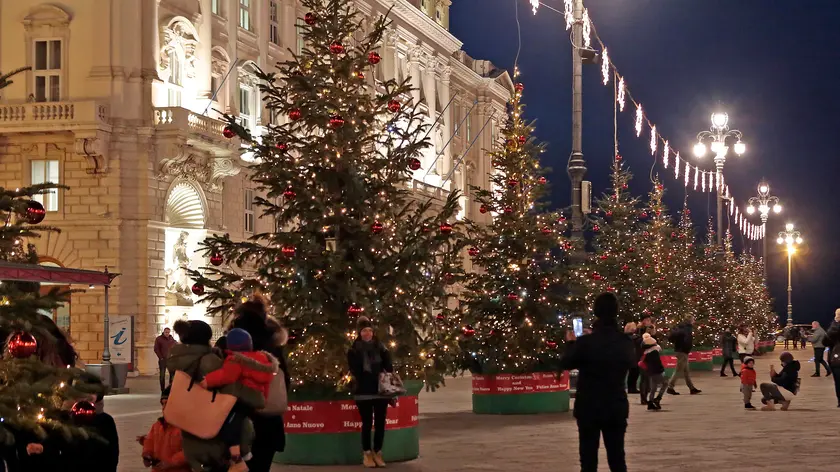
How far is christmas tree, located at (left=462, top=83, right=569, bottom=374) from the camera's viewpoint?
2445 centimetres

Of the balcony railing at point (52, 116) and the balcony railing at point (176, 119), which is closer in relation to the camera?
the balcony railing at point (52, 116)

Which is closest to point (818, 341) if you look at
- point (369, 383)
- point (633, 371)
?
point (633, 371)

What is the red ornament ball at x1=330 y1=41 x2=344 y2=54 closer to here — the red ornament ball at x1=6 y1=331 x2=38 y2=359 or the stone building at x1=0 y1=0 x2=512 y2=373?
the red ornament ball at x1=6 y1=331 x2=38 y2=359

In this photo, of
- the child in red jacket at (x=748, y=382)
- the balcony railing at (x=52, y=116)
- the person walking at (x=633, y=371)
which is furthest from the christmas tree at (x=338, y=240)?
the balcony railing at (x=52, y=116)

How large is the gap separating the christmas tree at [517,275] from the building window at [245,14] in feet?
78.6

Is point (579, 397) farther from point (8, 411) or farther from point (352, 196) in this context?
point (352, 196)

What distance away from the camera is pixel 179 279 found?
1660 inches

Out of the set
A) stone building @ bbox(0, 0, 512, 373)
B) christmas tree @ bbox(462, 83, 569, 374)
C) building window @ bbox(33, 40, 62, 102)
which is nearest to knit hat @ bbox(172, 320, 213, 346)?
christmas tree @ bbox(462, 83, 569, 374)

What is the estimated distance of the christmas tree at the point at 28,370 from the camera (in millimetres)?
7934

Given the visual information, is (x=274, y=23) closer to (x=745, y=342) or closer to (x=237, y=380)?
(x=745, y=342)

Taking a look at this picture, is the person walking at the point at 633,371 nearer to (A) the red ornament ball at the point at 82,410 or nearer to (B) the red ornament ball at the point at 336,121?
(B) the red ornament ball at the point at 336,121

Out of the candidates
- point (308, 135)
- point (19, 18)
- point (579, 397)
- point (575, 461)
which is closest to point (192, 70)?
point (19, 18)

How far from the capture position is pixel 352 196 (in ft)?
53.6

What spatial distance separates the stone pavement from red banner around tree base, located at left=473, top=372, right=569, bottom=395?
73cm
